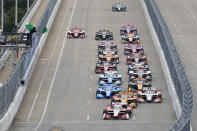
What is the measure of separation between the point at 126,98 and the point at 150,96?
2049 millimetres

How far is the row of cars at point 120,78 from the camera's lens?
206ft

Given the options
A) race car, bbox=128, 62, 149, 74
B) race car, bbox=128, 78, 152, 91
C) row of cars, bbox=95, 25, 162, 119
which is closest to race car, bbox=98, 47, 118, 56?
row of cars, bbox=95, 25, 162, 119

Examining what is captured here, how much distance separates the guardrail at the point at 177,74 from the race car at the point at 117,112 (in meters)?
3.63

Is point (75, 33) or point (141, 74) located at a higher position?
point (141, 74)

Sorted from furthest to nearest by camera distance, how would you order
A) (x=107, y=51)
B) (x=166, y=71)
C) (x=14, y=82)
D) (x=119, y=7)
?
(x=119, y=7), (x=107, y=51), (x=166, y=71), (x=14, y=82)

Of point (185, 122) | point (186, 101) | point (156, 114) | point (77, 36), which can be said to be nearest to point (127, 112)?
point (156, 114)

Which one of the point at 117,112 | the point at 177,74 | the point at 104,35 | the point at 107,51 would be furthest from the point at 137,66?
the point at 104,35

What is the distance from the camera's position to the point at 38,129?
5900 centimetres

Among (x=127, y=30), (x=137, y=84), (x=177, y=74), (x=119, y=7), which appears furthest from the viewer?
(x=119, y=7)

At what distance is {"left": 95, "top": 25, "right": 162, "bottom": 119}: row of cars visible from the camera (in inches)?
2475

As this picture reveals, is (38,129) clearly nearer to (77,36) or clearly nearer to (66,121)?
(66,121)

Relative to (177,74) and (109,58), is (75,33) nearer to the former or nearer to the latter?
(109,58)

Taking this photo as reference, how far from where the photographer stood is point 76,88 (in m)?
70.8

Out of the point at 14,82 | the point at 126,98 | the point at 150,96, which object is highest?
the point at 14,82
